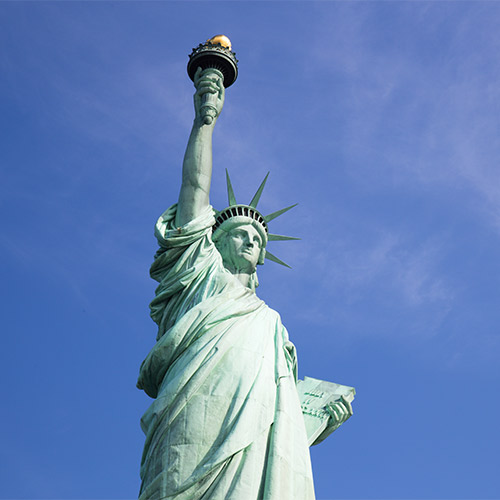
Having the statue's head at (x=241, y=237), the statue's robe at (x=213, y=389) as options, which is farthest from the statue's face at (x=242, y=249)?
the statue's robe at (x=213, y=389)

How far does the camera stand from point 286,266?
15.3m

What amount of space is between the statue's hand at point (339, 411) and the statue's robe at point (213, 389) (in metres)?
0.78

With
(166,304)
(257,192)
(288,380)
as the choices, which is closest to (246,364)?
(288,380)

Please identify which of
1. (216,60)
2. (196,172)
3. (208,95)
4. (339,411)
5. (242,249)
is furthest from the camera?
(216,60)

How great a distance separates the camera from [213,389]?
38.4 ft

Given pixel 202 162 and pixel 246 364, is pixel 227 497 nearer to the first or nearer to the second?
pixel 246 364

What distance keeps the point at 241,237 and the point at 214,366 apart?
294cm

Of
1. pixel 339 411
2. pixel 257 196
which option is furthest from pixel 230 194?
pixel 339 411

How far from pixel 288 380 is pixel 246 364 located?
76 cm

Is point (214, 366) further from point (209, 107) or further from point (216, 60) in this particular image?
point (216, 60)

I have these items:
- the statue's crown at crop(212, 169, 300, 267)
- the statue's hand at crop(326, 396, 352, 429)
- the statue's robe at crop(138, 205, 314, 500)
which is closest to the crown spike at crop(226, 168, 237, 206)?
the statue's crown at crop(212, 169, 300, 267)

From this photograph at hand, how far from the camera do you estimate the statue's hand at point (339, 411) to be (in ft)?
43.7

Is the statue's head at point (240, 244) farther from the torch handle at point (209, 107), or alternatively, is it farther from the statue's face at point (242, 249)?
the torch handle at point (209, 107)

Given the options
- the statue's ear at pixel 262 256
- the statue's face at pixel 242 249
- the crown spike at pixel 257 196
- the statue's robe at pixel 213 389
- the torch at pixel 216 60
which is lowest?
the statue's robe at pixel 213 389
